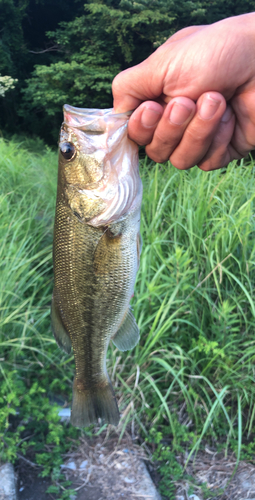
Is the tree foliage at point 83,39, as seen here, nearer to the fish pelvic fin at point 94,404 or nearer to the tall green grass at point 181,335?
the tall green grass at point 181,335

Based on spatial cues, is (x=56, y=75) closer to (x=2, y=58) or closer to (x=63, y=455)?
(x=2, y=58)

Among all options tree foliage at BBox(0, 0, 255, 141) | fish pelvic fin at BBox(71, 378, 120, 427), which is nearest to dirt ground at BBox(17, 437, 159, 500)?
fish pelvic fin at BBox(71, 378, 120, 427)

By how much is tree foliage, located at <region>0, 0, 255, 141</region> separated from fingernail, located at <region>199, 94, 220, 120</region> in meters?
9.51

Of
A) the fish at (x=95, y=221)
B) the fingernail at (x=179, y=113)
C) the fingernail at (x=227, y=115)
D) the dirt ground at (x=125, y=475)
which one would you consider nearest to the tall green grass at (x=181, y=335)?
the dirt ground at (x=125, y=475)

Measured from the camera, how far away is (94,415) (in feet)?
5.09

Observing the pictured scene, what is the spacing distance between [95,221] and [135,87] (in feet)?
1.80

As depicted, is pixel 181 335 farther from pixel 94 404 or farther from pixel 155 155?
pixel 155 155

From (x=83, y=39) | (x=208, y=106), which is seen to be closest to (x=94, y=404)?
(x=208, y=106)

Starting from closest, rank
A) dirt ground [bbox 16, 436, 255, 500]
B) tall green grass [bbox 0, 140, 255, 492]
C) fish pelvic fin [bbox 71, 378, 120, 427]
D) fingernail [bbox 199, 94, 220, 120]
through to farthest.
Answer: fingernail [bbox 199, 94, 220, 120] < fish pelvic fin [bbox 71, 378, 120, 427] < dirt ground [bbox 16, 436, 255, 500] < tall green grass [bbox 0, 140, 255, 492]

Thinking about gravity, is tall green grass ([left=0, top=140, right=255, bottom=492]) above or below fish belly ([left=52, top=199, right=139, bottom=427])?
below

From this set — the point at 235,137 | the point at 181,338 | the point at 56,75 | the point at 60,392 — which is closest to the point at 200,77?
the point at 235,137

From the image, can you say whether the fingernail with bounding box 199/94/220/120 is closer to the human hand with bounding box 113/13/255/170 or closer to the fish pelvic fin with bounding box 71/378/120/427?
the human hand with bounding box 113/13/255/170

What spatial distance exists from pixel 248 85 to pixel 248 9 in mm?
12046

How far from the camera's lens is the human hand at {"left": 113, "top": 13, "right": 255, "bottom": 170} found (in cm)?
117
